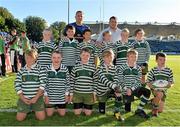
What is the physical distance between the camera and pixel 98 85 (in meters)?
7.92

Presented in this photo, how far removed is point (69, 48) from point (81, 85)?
120 cm

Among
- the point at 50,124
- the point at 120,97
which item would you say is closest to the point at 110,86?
the point at 120,97

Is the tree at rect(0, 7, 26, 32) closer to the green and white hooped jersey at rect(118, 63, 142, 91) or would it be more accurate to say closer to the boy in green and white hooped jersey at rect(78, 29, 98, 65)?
the boy in green and white hooped jersey at rect(78, 29, 98, 65)

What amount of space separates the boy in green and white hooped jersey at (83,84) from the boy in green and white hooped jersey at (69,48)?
0.88 m

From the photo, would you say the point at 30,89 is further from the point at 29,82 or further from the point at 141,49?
the point at 141,49

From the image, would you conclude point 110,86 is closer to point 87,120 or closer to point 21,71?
point 87,120

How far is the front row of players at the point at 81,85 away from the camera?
7.29m

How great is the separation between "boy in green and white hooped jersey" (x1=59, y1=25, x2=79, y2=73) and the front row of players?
813mm

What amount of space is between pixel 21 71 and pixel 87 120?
1607mm

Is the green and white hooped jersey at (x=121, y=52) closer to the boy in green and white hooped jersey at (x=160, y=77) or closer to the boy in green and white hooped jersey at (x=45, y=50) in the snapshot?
the boy in green and white hooped jersey at (x=160, y=77)

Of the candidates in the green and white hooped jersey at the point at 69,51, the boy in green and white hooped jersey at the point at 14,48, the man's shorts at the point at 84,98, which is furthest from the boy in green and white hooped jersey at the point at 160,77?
the boy in green and white hooped jersey at the point at 14,48

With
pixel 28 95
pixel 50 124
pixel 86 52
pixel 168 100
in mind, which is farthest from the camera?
pixel 168 100

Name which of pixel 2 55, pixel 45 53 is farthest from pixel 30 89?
pixel 2 55

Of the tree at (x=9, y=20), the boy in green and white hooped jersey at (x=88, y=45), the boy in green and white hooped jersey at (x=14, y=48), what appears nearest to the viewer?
the boy in green and white hooped jersey at (x=88, y=45)
